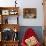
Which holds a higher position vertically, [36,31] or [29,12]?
[29,12]

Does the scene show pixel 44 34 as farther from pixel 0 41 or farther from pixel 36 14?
pixel 0 41

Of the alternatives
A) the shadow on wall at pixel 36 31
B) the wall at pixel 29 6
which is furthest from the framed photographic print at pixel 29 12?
the shadow on wall at pixel 36 31

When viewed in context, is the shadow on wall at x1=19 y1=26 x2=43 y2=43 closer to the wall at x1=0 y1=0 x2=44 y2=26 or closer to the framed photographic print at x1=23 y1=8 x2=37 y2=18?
the wall at x1=0 y1=0 x2=44 y2=26

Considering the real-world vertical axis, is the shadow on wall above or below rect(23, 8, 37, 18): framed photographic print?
below

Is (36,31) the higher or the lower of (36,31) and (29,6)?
the lower

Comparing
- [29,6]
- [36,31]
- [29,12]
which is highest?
[29,6]

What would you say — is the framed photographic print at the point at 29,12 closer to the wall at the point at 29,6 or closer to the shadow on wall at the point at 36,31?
the wall at the point at 29,6

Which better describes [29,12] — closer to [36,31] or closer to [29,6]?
[29,6]

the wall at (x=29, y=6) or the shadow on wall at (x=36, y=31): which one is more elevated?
the wall at (x=29, y=6)

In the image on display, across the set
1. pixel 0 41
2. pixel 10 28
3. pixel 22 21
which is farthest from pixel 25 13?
pixel 0 41

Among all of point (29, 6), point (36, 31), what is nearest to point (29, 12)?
point (29, 6)

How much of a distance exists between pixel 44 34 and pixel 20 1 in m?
1.42

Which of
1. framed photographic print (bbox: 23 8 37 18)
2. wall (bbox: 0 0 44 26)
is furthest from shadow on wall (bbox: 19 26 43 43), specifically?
framed photographic print (bbox: 23 8 37 18)

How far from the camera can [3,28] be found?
17.7ft
